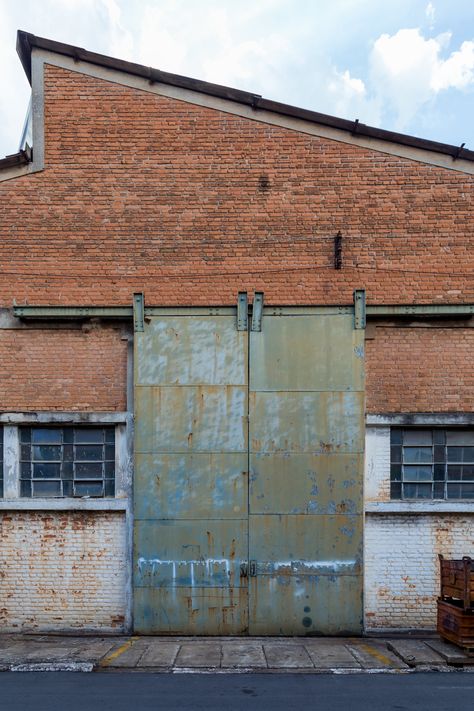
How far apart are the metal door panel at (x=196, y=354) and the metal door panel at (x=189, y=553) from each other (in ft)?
7.80

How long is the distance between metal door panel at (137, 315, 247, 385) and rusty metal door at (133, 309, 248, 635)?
2 cm

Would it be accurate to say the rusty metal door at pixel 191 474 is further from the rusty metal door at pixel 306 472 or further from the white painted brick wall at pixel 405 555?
the white painted brick wall at pixel 405 555

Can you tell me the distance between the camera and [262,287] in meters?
11.5

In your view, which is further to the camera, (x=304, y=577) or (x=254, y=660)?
(x=304, y=577)

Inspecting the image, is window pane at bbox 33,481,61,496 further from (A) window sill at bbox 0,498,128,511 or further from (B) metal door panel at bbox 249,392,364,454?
(B) metal door panel at bbox 249,392,364,454

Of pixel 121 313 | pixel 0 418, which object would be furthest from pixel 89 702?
pixel 121 313

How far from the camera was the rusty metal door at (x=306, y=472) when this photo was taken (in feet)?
36.2

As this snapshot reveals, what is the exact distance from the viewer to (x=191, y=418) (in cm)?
1135

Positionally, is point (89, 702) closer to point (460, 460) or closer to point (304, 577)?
point (304, 577)

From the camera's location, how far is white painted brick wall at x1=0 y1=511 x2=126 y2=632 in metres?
11.2

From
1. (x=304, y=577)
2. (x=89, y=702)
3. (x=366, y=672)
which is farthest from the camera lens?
(x=304, y=577)

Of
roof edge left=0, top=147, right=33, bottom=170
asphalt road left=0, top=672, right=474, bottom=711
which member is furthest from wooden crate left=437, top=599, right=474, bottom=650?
roof edge left=0, top=147, right=33, bottom=170

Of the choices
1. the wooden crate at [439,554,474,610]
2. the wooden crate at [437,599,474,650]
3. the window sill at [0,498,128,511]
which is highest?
the window sill at [0,498,128,511]

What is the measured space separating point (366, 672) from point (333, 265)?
627 cm
